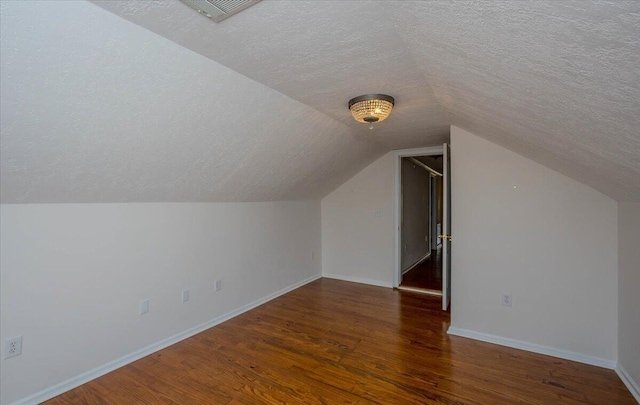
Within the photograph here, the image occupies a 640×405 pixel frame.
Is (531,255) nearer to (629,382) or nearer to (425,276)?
(629,382)

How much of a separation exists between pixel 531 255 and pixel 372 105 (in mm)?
2013

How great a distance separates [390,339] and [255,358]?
1.28 meters

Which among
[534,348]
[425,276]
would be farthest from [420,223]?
[534,348]

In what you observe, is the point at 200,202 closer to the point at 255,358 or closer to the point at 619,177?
the point at 255,358

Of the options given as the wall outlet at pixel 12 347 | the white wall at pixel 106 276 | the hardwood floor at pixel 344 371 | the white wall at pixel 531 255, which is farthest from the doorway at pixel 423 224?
the wall outlet at pixel 12 347

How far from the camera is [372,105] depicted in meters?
2.09

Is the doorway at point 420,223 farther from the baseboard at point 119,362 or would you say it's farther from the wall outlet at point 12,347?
the wall outlet at point 12,347

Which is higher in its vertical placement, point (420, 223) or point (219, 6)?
point (219, 6)

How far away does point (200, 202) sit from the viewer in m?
2.98

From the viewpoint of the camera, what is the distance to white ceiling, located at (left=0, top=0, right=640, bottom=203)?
90 centimetres

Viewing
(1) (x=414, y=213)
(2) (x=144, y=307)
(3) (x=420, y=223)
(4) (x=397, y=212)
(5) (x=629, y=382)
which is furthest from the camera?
(3) (x=420, y=223)

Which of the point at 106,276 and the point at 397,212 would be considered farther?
the point at 397,212

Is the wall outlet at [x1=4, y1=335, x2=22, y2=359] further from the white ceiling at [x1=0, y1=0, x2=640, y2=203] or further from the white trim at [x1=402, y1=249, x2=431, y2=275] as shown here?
the white trim at [x1=402, y1=249, x2=431, y2=275]

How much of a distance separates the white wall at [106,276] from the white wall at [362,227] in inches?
67.9
